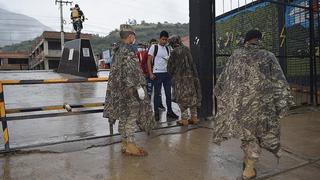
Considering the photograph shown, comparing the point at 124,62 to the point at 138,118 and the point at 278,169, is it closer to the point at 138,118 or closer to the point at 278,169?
the point at 138,118

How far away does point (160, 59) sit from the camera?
289 inches

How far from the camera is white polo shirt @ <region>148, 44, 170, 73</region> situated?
735 cm

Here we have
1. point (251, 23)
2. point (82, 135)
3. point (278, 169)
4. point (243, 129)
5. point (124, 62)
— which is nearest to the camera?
point (243, 129)

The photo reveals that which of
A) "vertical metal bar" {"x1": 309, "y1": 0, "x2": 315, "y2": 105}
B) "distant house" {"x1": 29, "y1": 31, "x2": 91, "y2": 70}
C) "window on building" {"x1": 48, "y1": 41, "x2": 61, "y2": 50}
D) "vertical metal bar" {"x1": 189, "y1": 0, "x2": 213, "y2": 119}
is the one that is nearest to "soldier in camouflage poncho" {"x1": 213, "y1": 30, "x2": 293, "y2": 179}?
"vertical metal bar" {"x1": 189, "y1": 0, "x2": 213, "y2": 119}

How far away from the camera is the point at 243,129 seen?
398cm

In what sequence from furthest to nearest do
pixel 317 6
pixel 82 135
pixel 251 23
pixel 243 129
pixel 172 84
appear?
pixel 251 23, pixel 317 6, pixel 172 84, pixel 82 135, pixel 243 129

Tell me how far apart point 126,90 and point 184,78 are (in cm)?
230

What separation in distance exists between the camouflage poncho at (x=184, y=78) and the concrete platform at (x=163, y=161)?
100 centimetres

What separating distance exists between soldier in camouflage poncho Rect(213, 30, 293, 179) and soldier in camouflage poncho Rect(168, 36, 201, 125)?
287 cm

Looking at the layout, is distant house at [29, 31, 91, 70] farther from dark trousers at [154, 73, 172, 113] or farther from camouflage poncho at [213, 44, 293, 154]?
camouflage poncho at [213, 44, 293, 154]

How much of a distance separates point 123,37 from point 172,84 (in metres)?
2.42

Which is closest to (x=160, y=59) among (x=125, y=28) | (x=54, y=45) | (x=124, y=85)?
(x=125, y=28)

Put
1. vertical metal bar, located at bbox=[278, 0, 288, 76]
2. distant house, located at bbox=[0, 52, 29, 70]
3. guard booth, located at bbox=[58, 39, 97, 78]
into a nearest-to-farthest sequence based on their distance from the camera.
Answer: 1. vertical metal bar, located at bbox=[278, 0, 288, 76]
2. guard booth, located at bbox=[58, 39, 97, 78]
3. distant house, located at bbox=[0, 52, 29, 70]

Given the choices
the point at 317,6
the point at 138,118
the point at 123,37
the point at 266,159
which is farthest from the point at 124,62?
the point at 317,6
